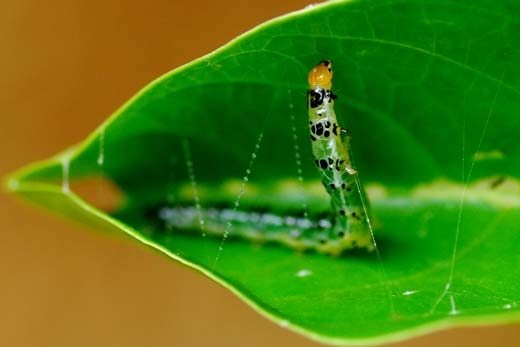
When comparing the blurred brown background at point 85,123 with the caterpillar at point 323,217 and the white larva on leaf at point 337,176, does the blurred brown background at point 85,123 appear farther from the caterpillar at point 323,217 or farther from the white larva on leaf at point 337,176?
the white larva on leaf at point 337,176

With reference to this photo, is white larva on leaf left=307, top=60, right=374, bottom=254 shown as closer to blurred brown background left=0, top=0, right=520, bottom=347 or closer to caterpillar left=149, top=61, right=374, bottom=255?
caterpillar left=149, top=61, right=374, bottom=255

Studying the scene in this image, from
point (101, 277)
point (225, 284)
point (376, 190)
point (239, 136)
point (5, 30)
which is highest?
point (5, 30)

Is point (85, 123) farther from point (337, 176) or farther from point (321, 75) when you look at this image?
point (321, 75)

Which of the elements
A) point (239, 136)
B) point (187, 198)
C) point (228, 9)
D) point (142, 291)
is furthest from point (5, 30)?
point (239, 136)

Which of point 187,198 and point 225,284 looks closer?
point 225,284

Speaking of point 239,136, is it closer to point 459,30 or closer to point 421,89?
point 421,89

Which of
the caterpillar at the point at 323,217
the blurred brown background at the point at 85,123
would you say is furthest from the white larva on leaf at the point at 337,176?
the blurred brown background at the point at 85,123
